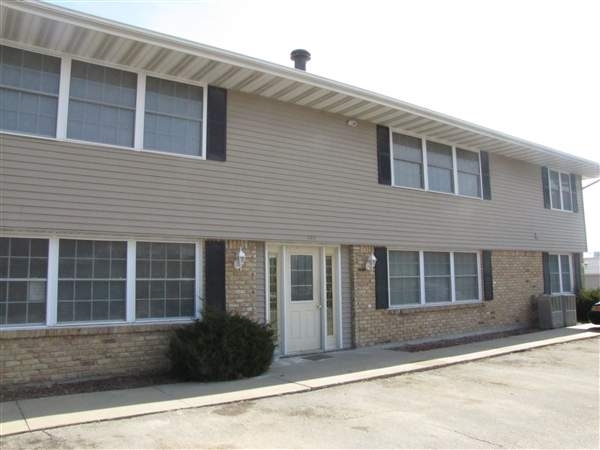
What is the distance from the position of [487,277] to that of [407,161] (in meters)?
4.09

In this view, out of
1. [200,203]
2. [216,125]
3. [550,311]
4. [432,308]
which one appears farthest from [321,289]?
[550,311]

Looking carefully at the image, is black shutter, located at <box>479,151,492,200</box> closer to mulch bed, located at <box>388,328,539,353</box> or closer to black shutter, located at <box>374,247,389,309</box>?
mulch bed, located at <box>388,328,539,353</box>

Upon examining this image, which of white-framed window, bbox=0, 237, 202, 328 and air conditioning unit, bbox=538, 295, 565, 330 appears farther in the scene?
air conditioning unit, bbox=538, 295, 565, 330

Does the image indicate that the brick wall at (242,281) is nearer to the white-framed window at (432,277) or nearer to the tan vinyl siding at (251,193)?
the tan vinyl siding at (251,193)

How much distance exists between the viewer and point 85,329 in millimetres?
7770

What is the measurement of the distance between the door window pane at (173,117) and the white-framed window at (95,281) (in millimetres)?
1664

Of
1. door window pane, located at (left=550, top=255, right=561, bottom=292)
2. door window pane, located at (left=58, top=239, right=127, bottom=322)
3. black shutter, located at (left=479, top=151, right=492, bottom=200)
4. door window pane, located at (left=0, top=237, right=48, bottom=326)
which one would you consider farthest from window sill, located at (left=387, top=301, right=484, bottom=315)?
door window pane, located at (left=0, top=237, right=48, bottom=326)

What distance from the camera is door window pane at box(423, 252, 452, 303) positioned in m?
12.7

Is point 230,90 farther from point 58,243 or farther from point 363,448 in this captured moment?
point 363,448

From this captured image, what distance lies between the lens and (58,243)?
777cm

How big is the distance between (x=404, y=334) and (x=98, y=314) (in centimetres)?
675

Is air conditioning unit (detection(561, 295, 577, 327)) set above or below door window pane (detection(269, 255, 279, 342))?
below

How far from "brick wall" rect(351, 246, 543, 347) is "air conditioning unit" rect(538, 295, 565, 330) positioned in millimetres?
338

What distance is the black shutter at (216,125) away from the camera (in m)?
9.25
